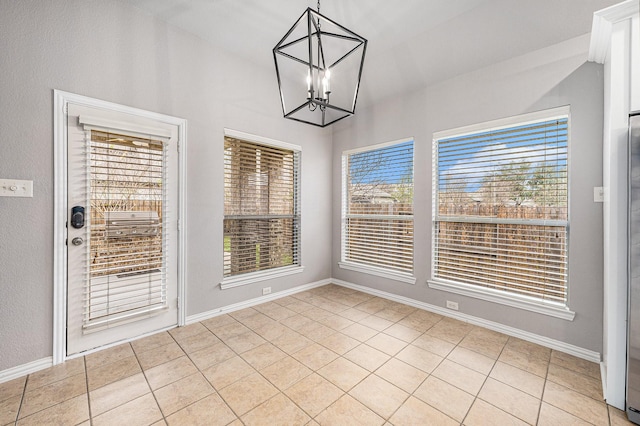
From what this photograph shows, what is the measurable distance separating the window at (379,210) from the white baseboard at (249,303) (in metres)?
0.64

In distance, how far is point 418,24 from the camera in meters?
2.64

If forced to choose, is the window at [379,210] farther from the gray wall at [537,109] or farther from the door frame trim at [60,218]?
the door frame trim at [60,218]

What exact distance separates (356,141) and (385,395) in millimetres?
3314

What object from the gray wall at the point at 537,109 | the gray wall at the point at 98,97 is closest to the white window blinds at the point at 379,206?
the gray wall at the point at 537,109

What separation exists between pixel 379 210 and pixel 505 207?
1.58m

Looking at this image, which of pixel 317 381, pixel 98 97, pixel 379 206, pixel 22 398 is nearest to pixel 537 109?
pixel 379 206

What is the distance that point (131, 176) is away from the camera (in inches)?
102

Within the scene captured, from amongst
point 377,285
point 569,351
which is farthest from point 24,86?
point 569,351

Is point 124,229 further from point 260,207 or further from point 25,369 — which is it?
point 260,207

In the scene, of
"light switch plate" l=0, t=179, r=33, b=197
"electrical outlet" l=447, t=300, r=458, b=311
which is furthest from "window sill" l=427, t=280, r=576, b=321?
"light switch plate" l=0, t=179, r=33, b=197

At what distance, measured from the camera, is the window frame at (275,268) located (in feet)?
10.9

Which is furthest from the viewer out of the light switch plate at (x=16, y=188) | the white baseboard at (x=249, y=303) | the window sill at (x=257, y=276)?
the window sill at (x=257, y=276)

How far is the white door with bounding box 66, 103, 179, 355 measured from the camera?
2.32 meters

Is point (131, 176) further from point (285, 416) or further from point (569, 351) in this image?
point (569, 351)
